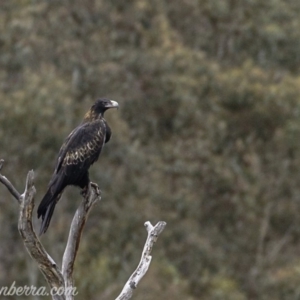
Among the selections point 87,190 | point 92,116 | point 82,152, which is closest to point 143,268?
point 87,190

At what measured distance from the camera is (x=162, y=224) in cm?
738

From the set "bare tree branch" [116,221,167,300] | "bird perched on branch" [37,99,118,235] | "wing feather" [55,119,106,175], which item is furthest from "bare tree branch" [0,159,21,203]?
"wing feather" [55,119,106,175]

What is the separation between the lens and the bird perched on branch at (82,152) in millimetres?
8312

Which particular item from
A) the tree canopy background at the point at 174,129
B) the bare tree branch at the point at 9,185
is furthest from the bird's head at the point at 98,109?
the tree canopy background at the point at 174,129

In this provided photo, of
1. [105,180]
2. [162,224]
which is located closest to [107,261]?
[105,180]

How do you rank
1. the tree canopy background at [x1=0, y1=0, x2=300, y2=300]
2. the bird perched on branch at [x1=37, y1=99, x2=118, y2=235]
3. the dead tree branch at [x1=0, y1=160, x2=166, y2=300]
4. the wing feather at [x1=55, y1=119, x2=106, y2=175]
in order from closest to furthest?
1. the dead tree branch at [x1=0, y1=160, x2=166, y2=300]
2. the bird perched on branch at [x1=37, y1=99, x2=118, y2=235]
3. the wing feather at [x1=55, y1=119, x2=106, y2=175]
4. the tree canopy background at [x1=0, y1=0, x2=300, y2=300]

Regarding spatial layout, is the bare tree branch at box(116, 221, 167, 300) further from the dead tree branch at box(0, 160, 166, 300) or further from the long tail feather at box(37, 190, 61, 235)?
the long tail feather at box(37, 190, 61, 235)

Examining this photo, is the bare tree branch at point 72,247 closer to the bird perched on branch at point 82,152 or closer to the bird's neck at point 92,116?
the bird perched on branch at point 82,152

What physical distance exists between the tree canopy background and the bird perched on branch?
1064 centimetres

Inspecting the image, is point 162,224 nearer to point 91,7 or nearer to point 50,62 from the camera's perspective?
point 50,62

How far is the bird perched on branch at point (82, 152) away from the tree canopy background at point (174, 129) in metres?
10.6

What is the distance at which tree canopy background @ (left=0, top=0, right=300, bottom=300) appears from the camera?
2036cm

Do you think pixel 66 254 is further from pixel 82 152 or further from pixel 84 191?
pixel 82 152

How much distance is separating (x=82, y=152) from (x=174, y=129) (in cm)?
1563
